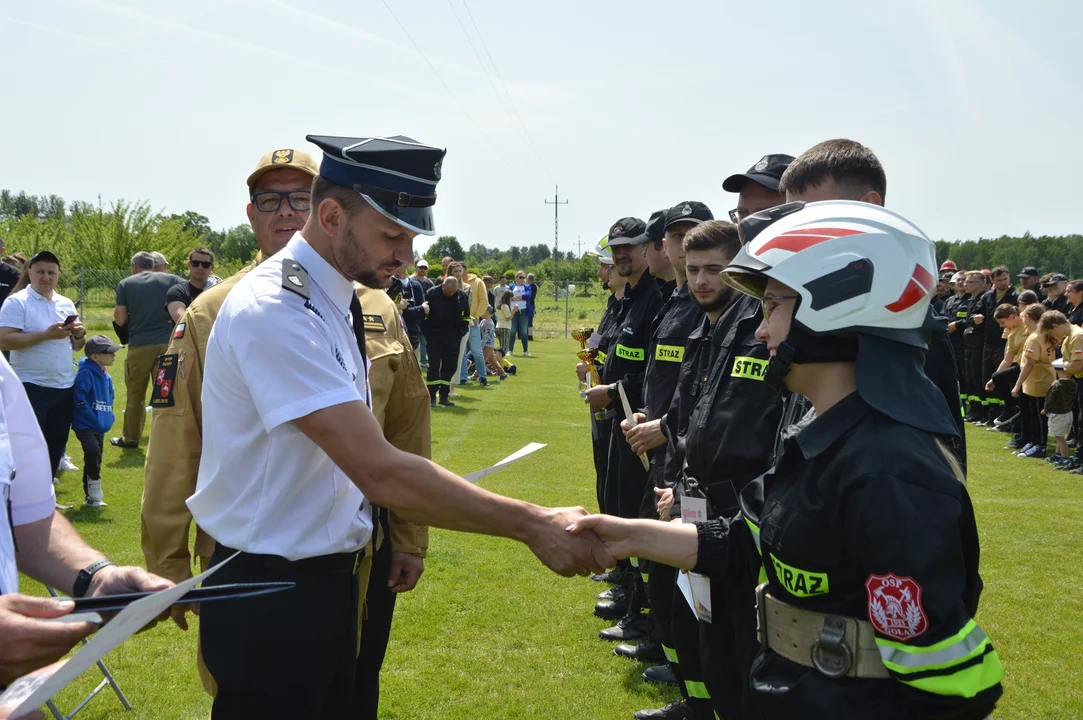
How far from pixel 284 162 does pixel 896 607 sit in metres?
3.04

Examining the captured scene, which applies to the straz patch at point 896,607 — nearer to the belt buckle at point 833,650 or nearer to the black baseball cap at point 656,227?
the belt buckle at point 833,650

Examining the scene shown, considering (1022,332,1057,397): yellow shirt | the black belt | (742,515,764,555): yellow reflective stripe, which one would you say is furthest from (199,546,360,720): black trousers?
(1022,332,1057,397): yellow shirt

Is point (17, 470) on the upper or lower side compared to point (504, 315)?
upper

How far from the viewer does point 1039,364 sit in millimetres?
13008

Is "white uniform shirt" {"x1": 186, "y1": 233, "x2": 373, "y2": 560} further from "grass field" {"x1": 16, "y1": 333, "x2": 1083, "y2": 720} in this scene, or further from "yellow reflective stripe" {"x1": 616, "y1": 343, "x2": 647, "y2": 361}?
"yellow reflective stripe" {"x1": 616, "y1": 343, "x2": 647, "y2": 361}

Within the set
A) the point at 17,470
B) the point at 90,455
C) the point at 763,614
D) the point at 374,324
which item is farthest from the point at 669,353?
the point at 90,455

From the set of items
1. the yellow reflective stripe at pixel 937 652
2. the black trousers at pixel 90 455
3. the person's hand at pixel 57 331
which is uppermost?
the person's hand at pixel 57 331

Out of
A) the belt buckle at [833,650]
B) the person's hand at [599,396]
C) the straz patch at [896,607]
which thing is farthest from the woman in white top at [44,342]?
the straz patch at [896,607]

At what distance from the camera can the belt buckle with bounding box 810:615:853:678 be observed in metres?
2.06

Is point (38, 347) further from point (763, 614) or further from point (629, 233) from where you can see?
point (763, 614)

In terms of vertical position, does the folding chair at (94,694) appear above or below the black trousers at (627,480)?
below

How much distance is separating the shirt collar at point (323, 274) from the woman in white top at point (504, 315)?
21.6 metres

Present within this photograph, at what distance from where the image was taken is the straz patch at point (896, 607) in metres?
1.90

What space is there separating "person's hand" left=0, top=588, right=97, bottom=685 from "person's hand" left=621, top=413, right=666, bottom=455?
11.3ft
